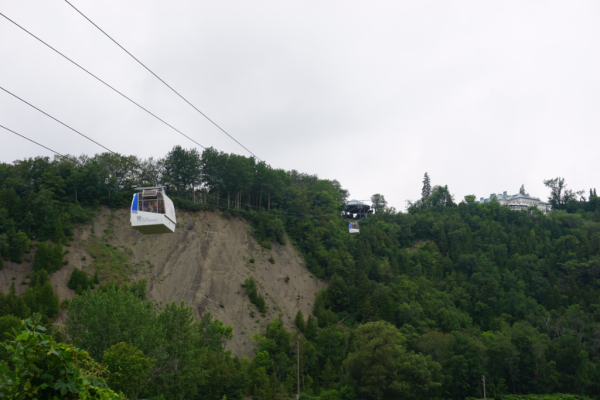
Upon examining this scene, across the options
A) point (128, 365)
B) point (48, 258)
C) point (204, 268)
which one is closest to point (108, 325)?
point (128, 365)

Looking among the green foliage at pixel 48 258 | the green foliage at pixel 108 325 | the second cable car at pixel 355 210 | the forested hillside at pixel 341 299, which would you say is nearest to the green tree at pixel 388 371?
the forested hillside at pixel 341 299

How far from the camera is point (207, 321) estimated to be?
168 ft

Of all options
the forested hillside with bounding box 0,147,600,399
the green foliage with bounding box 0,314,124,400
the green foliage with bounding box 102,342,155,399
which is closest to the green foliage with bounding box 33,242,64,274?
the forested hillside with bounding box 0,147,600,399

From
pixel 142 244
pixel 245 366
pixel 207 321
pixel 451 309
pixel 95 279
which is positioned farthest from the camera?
pixel 451 309

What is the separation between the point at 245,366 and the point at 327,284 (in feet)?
96.3

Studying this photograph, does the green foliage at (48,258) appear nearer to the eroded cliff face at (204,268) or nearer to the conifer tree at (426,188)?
the eroded cliff face at (204,268)

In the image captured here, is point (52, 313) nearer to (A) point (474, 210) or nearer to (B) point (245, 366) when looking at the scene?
(B) point (245, 366)

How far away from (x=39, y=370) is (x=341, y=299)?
66434 millimetres

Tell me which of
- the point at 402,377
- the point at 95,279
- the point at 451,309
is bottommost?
the point at 402,377

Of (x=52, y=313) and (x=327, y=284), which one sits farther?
(x=327, y=284)

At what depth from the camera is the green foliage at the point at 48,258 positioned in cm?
5493

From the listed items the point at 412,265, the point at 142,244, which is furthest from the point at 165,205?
the point at 412,265

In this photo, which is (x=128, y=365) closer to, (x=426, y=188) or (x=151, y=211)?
(x=151, y=211)

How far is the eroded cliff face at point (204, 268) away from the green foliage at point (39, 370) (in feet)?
179
